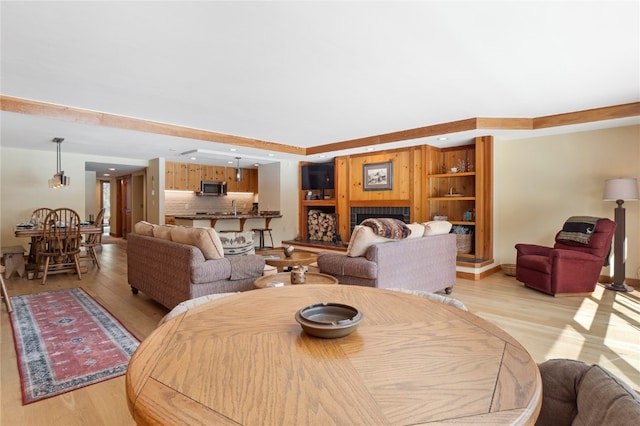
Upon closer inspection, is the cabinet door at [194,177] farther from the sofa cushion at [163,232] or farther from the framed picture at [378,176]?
the sofa cushion at [163,232]

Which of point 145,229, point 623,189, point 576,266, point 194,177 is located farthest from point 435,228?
point 194,177

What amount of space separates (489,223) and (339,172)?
327cm

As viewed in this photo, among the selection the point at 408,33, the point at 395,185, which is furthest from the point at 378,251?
the point at 395,185

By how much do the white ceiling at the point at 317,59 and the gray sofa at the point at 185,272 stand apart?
165cm

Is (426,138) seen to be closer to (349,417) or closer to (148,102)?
(148,102)

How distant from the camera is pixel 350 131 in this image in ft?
18.4

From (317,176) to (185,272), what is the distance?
212 inches

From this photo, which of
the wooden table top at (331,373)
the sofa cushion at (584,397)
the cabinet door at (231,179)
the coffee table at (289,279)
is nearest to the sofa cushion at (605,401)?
the sofa cushion at (584,397)

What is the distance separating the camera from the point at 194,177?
28.7 ft

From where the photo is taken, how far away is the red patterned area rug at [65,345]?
217 centimetres

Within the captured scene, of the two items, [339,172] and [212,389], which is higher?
[339,172]

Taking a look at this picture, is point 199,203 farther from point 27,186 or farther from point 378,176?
point 378,176

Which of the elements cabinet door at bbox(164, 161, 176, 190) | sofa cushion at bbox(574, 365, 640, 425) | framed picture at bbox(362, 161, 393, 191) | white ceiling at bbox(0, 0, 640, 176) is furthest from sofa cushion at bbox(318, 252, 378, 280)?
cabinet door at bbox(164, 161, 176, 190)

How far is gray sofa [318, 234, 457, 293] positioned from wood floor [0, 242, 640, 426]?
46 centimetres
